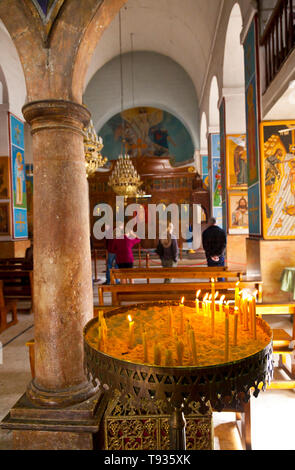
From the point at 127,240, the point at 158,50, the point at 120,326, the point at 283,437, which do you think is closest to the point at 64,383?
the point at 120,326

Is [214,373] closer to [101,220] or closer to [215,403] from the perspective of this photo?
[215,403]

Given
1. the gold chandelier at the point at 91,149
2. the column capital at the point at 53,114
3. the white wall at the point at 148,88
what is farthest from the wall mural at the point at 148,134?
the column capital at the point at 53,114

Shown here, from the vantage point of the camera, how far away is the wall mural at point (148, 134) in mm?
20219

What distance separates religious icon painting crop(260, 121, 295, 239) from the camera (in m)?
6.22

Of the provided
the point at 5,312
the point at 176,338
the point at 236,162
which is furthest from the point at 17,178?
the point at 176,338

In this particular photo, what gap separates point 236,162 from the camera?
9.69m

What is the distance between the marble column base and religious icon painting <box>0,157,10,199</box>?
793 centimetres

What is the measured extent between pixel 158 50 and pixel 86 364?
63.2ft

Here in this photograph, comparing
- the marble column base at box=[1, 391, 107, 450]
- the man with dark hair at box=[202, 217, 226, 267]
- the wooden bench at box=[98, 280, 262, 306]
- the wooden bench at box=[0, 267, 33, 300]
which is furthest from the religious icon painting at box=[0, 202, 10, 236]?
the marble column base at box=[1, 391, 107, 450]

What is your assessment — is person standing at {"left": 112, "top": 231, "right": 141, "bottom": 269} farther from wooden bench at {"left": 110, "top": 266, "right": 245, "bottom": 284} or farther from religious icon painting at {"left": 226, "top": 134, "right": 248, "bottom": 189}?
religious icon painting at {"left": 226, "top": 134, "right": 248, "bottom": 189}

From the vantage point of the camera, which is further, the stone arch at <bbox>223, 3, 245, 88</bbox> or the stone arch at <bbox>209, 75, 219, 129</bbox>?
the stone arch at <bbox>209, 75, 219, 129</bbox>

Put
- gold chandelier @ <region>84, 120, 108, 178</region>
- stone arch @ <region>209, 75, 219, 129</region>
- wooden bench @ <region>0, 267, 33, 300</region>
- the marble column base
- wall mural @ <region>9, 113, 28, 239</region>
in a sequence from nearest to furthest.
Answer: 1. the marble column base
2. wooden bench @ <region>0, 267, 33, 300</region>
3. gold chandelier @ <region>84, 120, 108, 178</region>
4. wall mural @ <region>9, 113, 28, 239</region>
5. stone arch @ <region>209, 75, 219, 129</region>

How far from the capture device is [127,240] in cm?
735

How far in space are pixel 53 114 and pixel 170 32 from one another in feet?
50.8
